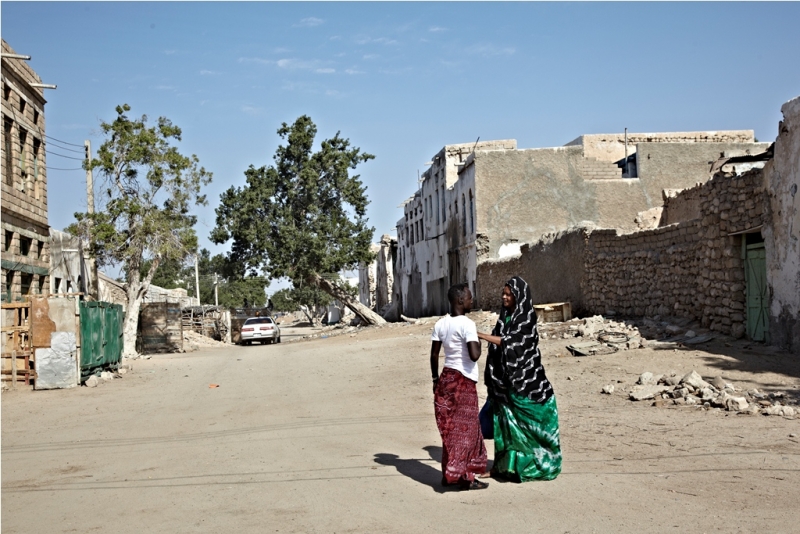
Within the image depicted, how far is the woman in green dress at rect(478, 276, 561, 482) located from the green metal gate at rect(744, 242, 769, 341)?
8.11m

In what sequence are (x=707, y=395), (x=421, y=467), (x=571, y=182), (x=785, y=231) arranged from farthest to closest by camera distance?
(x=571, y=182) → (x=785, y=231) → (x=707, y=395) → (x=421, y=467)

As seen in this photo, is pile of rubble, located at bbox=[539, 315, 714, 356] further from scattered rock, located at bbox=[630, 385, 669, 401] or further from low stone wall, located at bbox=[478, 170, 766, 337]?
scattered rock, located at bbox=[630, 385, 669, 401]

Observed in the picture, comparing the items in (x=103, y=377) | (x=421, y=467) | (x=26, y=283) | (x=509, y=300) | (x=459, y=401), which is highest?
(x=26, y=283)

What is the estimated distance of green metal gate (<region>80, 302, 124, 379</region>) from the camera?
687 inches

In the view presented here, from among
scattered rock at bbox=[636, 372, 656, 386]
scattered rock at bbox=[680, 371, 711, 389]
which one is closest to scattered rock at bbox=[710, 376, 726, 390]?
scattered rock at bbox=[680, 371, 711, 389]

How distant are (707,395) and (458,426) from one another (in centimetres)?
483

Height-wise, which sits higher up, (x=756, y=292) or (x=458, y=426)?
(x=756, y=292)

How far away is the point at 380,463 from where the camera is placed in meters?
7.80

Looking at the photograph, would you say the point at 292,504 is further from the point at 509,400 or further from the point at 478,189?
the point at 478,189

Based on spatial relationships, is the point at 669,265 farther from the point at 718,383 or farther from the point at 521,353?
the point at 521,353

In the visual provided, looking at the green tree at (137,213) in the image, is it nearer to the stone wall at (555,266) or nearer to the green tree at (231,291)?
the stone wall at (555,266)

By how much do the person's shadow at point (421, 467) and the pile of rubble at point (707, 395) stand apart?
360 cm

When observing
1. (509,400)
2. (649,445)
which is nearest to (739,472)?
(649,445)

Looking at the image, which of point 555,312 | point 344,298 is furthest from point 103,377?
point 344,298
